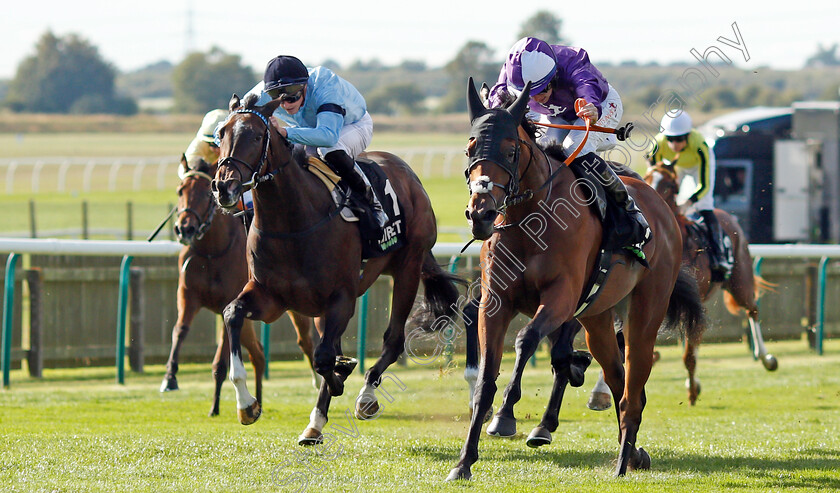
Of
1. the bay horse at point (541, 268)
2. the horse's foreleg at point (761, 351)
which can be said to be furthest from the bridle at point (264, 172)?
the horse's foreleg at point (761, 351)

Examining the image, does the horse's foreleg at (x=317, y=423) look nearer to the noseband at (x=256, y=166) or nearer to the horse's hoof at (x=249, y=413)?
the horse's hoof at (x=249, y=413)

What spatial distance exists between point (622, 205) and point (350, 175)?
1.39m

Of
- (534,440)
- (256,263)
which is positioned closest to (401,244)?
(256,263)

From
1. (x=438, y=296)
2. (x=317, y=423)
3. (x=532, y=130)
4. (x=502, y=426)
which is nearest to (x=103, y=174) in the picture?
(x=438, y=296)

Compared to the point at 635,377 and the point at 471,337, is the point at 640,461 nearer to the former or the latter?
the point at 635,377

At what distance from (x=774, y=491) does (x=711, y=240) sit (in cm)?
397

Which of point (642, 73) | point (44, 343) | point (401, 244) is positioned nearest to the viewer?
point (401, 244)

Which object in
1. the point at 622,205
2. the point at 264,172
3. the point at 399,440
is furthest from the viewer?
the point at 399,440

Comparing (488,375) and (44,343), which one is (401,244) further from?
(44,343)

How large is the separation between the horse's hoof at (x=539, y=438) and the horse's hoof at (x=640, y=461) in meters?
0.41

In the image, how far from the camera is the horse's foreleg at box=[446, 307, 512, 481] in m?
4.39

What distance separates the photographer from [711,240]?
8.23m

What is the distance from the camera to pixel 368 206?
5547 millimetres

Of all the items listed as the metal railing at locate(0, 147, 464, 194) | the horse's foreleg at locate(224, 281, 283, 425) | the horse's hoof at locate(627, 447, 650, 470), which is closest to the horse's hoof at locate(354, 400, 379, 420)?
the horse's foreleg at locate(224, 281, 283, 425)
